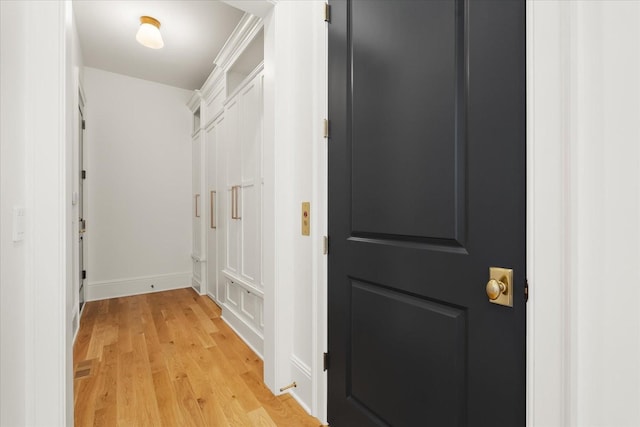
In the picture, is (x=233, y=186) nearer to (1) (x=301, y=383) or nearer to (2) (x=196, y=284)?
(1) (x=301, y=383)

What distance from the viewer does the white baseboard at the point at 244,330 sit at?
235 centimetres

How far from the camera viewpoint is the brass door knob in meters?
0.84

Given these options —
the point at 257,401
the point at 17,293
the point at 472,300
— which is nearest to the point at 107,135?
the point at 17,293

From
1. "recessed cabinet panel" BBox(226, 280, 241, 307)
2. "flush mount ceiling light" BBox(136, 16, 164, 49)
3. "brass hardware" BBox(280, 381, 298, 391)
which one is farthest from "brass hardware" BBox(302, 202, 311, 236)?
"flush mount ceiling light" BBox(136, 16, 164, 49)

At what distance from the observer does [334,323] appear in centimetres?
151

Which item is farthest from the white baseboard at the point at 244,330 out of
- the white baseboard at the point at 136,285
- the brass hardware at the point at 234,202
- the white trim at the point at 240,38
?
the white trim at the point at 240,38

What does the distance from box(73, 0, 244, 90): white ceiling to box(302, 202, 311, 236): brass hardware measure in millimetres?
2149

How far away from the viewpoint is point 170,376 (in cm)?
205

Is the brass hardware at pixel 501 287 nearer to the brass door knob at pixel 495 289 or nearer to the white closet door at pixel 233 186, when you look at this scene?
the brass door knob at pixel 495 289

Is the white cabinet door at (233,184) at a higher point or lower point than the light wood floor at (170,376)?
higher

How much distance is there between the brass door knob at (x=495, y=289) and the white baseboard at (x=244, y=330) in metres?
1.87
